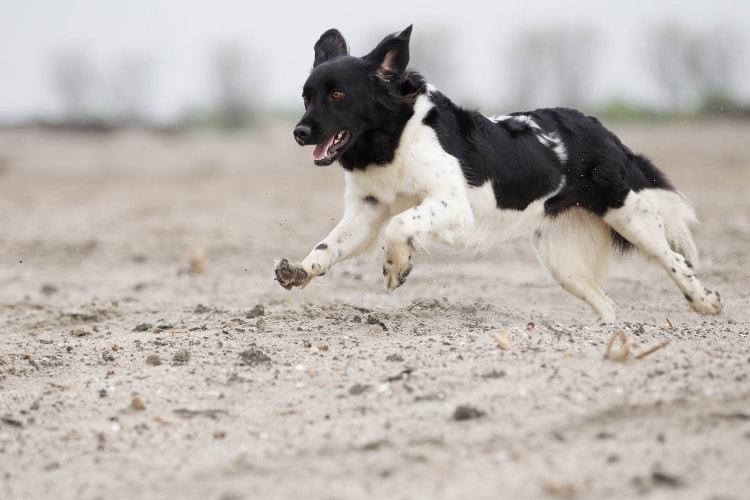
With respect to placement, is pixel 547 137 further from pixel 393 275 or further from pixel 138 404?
pixel 138 404

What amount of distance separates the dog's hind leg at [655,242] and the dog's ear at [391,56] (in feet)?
6.70

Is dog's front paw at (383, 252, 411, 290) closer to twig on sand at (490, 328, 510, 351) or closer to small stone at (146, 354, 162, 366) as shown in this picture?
twig on sand at (490, 328, 510, 351)

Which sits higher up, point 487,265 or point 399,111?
point 399,111

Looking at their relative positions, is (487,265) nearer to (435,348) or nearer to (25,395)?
(435,348)

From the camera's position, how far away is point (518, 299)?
8555 mm

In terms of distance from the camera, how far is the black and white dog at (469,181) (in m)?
6.45

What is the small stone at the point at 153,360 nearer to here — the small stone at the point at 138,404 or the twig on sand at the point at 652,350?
the small stone at the point at 138,404

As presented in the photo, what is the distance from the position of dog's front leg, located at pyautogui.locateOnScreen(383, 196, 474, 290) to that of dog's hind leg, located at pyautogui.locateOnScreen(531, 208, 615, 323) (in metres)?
1.47

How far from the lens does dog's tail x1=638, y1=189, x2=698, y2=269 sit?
7930 millimetres

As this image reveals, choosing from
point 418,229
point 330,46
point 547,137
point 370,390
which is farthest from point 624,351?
point 330,46

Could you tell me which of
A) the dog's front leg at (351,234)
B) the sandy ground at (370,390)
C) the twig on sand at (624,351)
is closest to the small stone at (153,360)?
the sandy ground at (370,390)

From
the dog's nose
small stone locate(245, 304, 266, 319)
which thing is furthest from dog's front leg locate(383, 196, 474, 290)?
small stone locate(245, 304, 266, 319)

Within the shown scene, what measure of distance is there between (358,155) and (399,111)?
0.39 meters

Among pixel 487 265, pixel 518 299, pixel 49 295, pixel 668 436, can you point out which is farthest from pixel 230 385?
pixel 487 265
